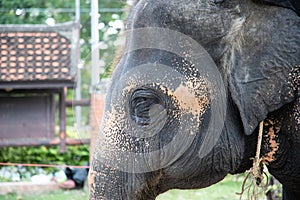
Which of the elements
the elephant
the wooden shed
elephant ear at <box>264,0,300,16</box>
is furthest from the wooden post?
elephant ear at <box>264,0,300,16</box>

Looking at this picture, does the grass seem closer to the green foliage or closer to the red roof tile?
the red roof tile

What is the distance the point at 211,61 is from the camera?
248 centimetres

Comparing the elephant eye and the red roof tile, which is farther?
the red roof tile

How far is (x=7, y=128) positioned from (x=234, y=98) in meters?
6.74

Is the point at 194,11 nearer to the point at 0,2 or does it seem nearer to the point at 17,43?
the point at 17,43

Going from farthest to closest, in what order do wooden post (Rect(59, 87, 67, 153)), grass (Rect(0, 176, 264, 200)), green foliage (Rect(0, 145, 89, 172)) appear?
green foliage (Rect(0, 145, 89, 172)), wooden post (Rect(59, 87, 67, 153)), grass (Rect(0, 176, 264, 200))

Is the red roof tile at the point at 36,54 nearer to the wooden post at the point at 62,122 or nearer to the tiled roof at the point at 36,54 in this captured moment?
the tiled roof at the point at 36,54

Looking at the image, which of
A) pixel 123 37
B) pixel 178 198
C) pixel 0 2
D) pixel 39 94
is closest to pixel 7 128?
pixel 39 94

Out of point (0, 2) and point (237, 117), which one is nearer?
point (237, 117)

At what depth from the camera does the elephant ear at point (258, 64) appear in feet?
8.14

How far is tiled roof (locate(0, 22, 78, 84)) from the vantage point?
895cm

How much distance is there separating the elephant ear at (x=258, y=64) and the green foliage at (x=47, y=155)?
7694 mm

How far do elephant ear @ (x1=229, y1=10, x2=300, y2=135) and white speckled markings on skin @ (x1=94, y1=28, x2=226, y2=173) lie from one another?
0.21 ft

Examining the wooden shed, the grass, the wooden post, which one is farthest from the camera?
the wooden post
